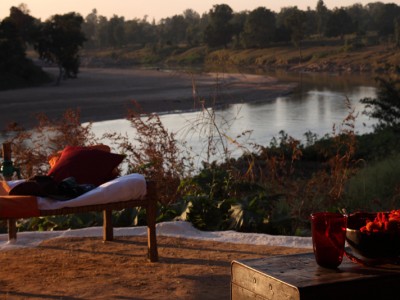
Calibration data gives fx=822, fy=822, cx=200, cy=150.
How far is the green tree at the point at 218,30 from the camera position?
71.3 metres

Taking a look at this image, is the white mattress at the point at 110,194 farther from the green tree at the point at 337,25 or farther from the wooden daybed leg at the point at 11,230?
the green tree at the point at 337,25

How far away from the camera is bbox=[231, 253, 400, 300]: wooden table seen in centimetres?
248

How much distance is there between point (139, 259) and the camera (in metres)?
4.88

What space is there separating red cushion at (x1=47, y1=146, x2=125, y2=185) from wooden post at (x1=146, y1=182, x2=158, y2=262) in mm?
454

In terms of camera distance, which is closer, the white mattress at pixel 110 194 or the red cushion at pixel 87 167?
the white mattress at pixel 110 194

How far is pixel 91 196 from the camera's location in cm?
445

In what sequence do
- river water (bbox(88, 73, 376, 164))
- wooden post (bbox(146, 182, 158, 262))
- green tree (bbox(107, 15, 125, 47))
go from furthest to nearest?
green tree (bbox(107, 15, 125, 47))
river water (bbox(88, 73, 376, 164))
wooden post (bbox(146, 182, 158, 262))

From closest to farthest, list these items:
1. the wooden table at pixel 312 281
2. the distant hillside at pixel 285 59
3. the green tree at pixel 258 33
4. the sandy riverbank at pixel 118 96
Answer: the wooden table at pixel 312 281 < the sandy riverbank at pixel 118 96 < the distant hillside at pixel 285 59 < the green tree at pixel 258 33

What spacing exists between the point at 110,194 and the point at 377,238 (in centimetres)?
211

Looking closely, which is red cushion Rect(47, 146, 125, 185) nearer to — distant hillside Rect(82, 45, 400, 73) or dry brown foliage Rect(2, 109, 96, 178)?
dry brown foliage Rect(2, 109, 96, 178)

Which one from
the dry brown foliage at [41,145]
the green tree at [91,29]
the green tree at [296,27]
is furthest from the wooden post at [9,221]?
the green tree at [91,29]

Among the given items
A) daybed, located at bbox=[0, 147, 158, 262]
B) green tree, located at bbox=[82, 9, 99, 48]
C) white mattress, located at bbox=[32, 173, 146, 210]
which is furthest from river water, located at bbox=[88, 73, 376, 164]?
green tree, located at bbox=[82, 9, 99, 48]

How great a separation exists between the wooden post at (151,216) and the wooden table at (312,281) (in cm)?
192

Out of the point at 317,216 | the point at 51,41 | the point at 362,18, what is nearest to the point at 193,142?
the point at 317,216
